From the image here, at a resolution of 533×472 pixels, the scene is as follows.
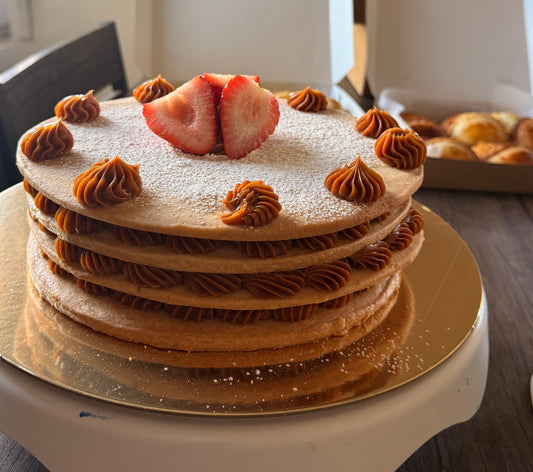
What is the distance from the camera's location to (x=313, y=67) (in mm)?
3119

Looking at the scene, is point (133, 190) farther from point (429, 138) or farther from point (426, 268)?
point (429, 138)

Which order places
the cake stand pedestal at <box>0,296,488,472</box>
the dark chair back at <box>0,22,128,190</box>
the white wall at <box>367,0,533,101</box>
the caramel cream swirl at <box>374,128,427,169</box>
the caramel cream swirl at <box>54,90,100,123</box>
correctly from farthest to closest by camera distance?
the white wall at <box>367,0,533,101</box> < the dark chair back at <box>0,22,128,190</box> < the caramel cream swirl at <box>54,90,100,123</box> < the caramel cream swirl at <box>374,128,427,169</box> < the cake stand pedestal at <box>0,296,488,472</box>

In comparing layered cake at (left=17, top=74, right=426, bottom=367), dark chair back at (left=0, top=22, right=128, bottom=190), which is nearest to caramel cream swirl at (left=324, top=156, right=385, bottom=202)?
layered cake at (left=17, top=74, right=426, bottom=367)

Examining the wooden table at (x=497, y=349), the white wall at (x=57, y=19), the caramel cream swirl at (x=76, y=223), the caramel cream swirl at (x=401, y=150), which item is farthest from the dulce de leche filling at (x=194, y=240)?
the white wall at (x=57, y=19)

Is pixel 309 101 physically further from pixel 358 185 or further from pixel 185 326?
pixel 185 326

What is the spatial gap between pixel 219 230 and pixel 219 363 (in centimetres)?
24

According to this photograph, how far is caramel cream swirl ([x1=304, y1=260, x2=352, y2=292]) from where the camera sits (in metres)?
1.12

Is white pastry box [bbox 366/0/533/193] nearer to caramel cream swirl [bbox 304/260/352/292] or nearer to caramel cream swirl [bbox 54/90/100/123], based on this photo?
caramel cream swirl [bbox 54/90/100/123]

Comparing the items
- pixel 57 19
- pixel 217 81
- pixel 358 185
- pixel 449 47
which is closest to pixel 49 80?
pixel 217 81

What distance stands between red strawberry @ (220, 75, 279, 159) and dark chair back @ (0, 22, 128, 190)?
3.14 ft

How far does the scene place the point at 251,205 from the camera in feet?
3.43

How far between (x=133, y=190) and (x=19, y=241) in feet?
1.56

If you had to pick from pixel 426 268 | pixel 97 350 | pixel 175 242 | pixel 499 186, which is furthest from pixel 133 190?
pixel 499 186

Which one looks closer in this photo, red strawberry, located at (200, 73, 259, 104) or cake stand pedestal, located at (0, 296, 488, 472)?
cake stand pedestal, located at (0, 296, 488, 472)
